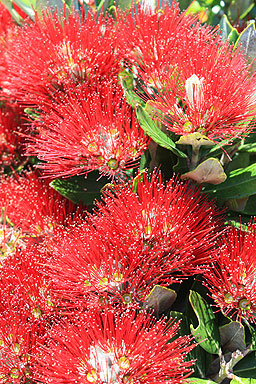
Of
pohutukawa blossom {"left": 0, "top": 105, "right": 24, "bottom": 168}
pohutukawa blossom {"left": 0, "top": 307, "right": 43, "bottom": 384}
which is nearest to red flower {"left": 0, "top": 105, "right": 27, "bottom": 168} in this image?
pohutukawa blossom {"left": 0, "top": 105, "right": 24, "bottom": 168}

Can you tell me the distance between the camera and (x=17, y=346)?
0.80 m

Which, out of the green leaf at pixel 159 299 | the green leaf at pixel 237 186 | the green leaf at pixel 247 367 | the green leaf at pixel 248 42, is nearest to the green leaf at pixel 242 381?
the green leaf at pixel 247 367

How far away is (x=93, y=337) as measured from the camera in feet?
2.36

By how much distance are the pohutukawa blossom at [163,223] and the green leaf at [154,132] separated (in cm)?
6

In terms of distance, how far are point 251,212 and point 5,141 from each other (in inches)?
24.9

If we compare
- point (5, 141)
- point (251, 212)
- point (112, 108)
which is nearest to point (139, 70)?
point (112, 108)

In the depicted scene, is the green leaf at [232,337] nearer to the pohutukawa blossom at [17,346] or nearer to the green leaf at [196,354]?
the green leaf at [196,354]

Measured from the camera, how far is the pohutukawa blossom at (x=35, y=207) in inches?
38.1

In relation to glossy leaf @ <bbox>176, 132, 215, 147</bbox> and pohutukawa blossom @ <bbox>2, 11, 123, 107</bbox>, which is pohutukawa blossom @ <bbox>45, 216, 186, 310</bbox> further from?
pohutukawa blossom @ <bbox>2, 11, 123, 107</bbox>

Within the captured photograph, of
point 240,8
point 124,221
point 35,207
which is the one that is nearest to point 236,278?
point 124,221

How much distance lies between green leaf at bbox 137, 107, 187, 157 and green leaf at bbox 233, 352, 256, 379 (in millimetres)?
380

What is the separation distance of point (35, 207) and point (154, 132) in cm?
34

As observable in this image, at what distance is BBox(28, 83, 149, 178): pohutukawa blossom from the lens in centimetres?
85

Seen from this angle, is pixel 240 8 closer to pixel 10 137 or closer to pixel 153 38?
pixel 153 38
